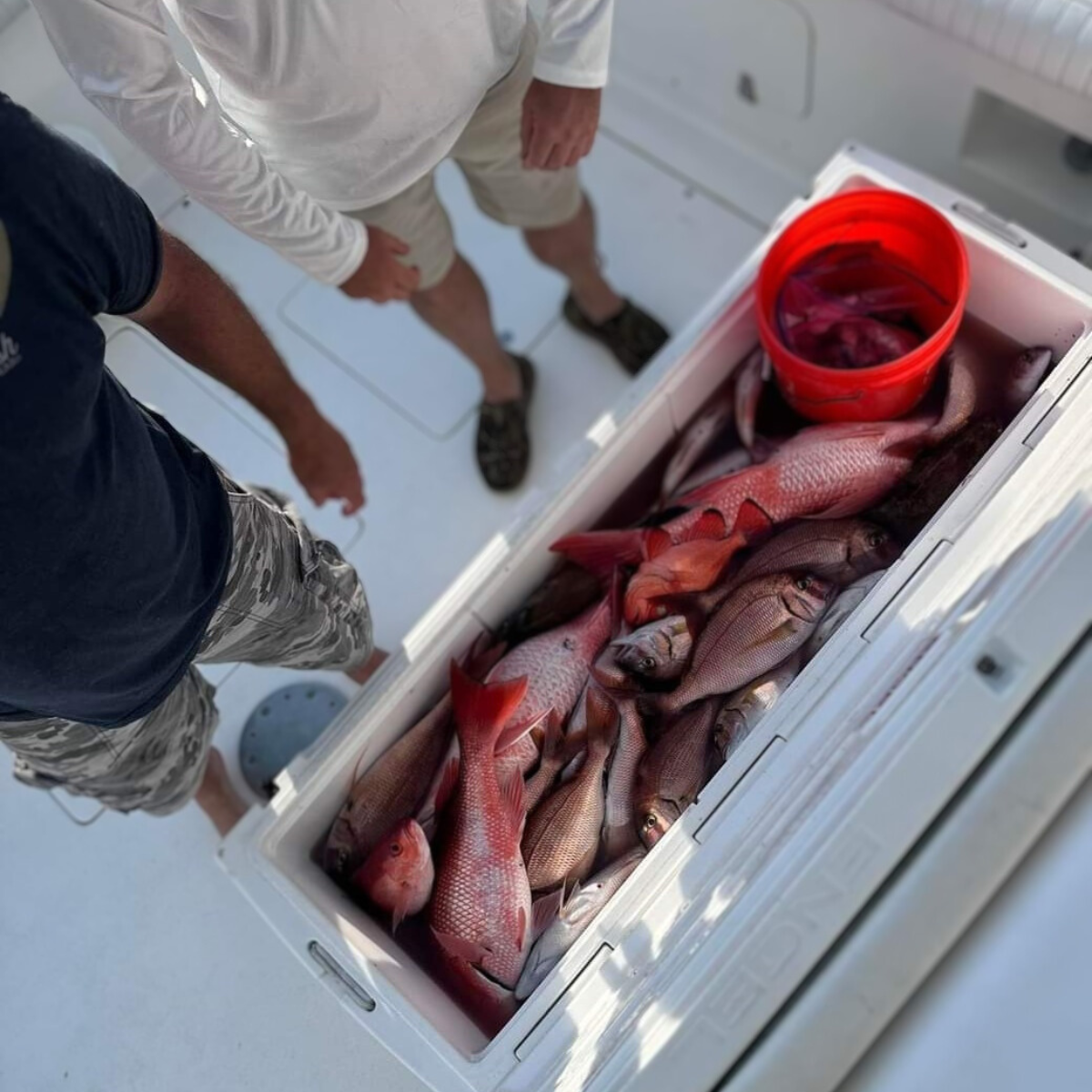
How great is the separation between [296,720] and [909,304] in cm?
127

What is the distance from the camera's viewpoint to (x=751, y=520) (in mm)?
1593

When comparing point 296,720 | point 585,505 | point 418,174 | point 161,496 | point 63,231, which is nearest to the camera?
point 63,231

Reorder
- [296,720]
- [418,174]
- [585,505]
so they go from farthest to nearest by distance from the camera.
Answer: [296,720] < [585,505] < [418,174]

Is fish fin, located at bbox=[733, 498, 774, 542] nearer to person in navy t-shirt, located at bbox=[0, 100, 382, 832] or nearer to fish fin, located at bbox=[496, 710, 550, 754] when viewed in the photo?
fish fin, located at bbox=[496, 710, 550, 754]

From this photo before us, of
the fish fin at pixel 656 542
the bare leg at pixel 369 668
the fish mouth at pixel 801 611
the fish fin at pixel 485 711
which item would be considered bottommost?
the bare leg at pixel 369 668

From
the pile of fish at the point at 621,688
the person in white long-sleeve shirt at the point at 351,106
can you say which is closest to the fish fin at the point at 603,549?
the pile of fish at the point at 621,688

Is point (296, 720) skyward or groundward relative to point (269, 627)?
groundward

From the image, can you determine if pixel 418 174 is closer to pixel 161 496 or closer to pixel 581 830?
pixel 161 496

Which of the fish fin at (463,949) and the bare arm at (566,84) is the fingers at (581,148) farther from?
the fish fin at (463,949)

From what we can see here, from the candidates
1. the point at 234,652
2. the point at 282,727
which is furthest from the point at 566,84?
the point at 282,727

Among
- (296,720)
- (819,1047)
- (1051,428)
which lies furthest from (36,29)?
(819,1047)

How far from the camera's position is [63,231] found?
954mm

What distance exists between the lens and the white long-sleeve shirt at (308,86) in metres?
1.19

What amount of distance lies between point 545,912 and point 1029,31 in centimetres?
144
